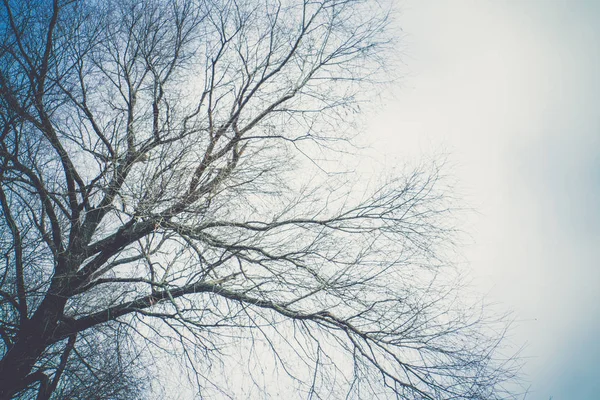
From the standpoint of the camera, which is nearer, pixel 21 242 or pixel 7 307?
pixel 21 242

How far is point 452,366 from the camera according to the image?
141 inches

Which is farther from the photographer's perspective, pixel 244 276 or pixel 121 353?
pixel 121 353

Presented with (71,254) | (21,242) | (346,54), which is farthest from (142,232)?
(346,54)

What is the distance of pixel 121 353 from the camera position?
4898 mm

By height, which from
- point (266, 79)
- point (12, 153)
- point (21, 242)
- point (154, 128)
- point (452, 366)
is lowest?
point (452, 366)

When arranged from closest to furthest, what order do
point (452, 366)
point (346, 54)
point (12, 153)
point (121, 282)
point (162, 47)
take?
point (452, 366)
point (12, 153)
point (121, 282)
point (346, 54)
point (162, 47)

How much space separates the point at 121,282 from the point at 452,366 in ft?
14.5

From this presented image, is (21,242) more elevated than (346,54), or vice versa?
(346,54)

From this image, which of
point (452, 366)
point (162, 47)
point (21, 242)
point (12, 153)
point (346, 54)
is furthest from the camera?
point (162, 47)

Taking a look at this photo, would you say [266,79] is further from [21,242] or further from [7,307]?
[7,307]

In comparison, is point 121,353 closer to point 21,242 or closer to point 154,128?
point 21,242

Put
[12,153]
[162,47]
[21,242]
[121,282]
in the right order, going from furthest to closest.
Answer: [162,47], [121,282], [12,153], [21,242]

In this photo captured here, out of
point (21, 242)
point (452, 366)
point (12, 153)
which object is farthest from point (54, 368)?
point (452, 366)

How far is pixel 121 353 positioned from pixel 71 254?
1.69 metres
